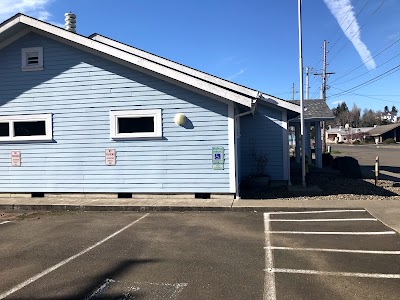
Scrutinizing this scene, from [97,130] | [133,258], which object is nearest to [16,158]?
[97,130]

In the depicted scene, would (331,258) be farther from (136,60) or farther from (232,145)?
(136,60)

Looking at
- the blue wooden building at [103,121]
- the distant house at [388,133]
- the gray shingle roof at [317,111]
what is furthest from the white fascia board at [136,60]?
the distant house at [388,133]

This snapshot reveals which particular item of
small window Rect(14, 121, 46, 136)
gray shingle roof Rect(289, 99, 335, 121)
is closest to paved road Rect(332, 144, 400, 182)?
gray shingle roof Rect(289, 99, 335, 121)

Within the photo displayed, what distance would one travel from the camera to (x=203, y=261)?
5.45 meters

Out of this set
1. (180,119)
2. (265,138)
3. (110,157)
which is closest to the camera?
(180,119)

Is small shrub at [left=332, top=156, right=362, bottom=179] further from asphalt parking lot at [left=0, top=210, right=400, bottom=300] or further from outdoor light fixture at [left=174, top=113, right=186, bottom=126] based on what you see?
outdoor light fixture at [left=174, top=113, right=186, bottom=126]

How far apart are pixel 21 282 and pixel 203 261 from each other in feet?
7.97

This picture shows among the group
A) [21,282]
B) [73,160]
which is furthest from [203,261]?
[73,160]

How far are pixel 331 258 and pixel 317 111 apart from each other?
14.5 meters

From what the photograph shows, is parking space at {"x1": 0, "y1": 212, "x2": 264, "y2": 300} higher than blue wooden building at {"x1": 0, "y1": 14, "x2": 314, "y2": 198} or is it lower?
lower

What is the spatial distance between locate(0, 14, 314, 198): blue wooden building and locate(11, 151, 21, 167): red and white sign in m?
0.03

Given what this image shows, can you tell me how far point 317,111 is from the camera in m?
19.0

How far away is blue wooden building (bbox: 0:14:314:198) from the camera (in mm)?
10500

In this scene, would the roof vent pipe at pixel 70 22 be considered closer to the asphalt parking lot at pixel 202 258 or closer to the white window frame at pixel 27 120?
the white window frame at pixel 27 120
